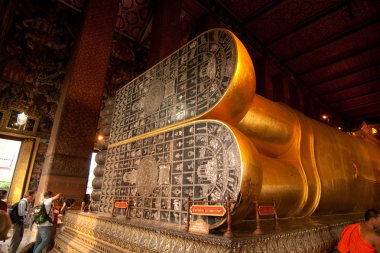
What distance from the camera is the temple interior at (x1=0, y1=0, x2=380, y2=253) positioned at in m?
1.79

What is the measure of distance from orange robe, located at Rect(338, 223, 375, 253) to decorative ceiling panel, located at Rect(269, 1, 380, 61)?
801cm

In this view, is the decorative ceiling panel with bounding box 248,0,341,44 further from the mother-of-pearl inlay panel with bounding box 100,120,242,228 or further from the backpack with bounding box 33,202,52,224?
the backpack with bounding box 33,202,52,224

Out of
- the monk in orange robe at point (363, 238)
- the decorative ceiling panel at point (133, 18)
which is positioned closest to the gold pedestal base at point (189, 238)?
the monk in orange robe at point (363, 238)

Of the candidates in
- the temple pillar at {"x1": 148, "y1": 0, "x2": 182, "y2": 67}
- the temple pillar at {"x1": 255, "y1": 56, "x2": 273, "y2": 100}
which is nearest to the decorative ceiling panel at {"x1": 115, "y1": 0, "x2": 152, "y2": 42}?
the temple pillar at {"x1": 148, "y1": 0, "x2": 182, "y2": 67}

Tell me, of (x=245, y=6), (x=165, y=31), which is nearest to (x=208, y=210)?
(x=165, y=31)

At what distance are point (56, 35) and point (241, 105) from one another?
8009mm

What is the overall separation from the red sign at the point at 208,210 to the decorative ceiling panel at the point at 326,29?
29.0 feet

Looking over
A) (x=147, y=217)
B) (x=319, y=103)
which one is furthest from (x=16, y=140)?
(x=319, y=103)

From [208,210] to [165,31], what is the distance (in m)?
6.00

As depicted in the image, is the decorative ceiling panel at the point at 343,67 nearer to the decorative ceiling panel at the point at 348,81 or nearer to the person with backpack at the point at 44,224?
the decorative ceiling panel at the point at 348,81

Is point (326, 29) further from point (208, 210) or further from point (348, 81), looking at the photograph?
point (208, 210)

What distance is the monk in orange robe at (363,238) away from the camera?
6.68 feet

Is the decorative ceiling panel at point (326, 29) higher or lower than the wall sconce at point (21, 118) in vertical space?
higher

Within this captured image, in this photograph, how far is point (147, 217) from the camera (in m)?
2.36
